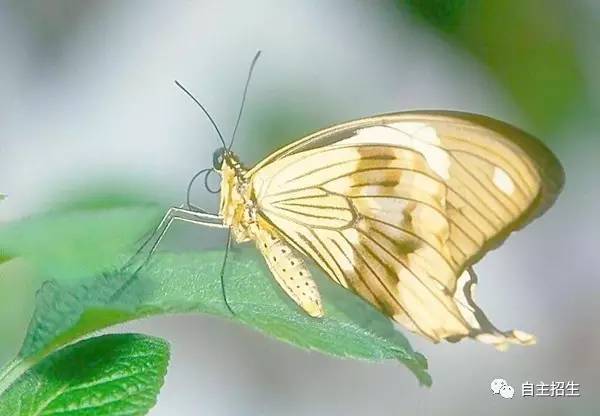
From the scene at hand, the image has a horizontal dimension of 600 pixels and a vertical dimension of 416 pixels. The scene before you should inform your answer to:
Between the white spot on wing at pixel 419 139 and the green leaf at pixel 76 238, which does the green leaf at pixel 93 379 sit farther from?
the white spot on wing at pixel 419 139

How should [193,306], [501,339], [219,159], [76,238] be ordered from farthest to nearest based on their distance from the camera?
[219,159]
[501,339]
[76,238]
[193,306]

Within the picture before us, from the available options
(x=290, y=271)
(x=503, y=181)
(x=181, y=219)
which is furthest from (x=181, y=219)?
(x=503, y=181)

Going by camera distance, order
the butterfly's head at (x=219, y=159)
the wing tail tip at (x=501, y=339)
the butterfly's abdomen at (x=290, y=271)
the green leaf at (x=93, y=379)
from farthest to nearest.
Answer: the butterfly's head at (x=219, y=159), the wing tail tip at (x=501, y=339), the butterfly's abdomen at (x=290, y=271), the green leaf at (x=93, y=379)

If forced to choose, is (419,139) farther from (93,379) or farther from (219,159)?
(93,379)

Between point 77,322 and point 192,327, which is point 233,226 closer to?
point 77,322

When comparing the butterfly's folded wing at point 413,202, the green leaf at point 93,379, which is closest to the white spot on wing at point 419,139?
the butterfly's folded wing at point 413,202

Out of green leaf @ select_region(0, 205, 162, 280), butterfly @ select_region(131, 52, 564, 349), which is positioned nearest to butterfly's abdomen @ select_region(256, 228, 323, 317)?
butterfly @ select_region(131, 52, 564, 349)

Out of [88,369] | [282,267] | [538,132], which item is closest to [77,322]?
[88,369]

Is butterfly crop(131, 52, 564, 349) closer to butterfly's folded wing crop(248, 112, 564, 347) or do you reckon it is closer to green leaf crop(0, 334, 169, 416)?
butterfly's folded wing crop(248, 112, 564, 347)
